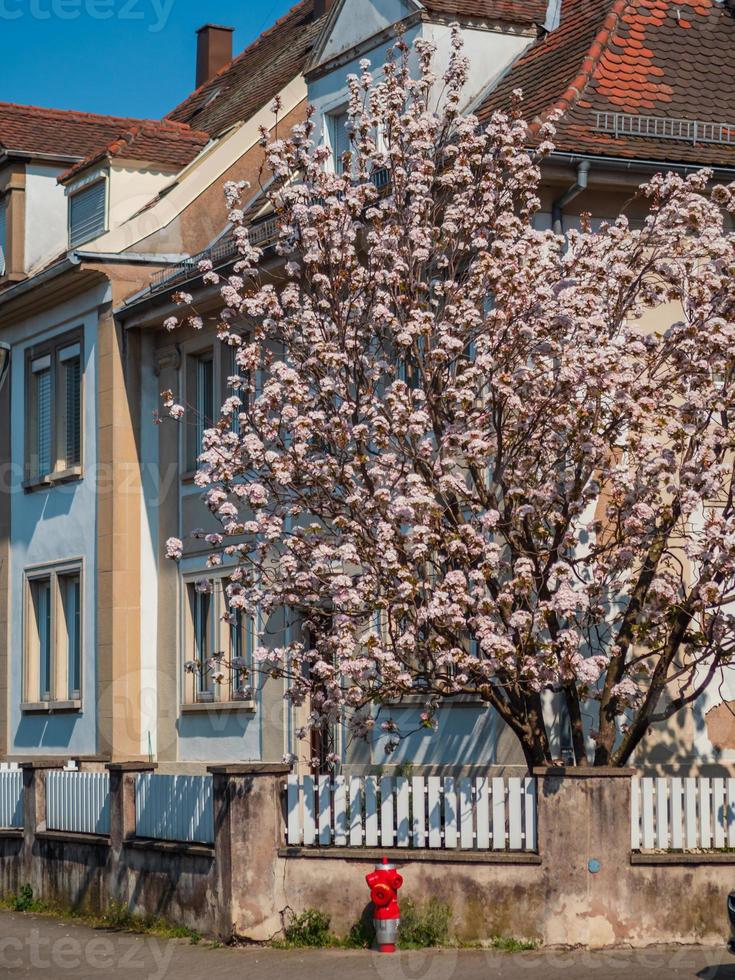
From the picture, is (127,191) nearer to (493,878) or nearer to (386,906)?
(386,906)

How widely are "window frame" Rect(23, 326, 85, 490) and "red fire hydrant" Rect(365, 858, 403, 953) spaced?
12262mm

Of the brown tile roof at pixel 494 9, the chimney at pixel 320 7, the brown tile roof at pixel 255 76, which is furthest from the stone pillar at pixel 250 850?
the chimney at pixel 320 7

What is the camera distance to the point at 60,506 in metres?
26.0

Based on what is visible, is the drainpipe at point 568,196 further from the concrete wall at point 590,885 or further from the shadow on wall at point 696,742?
the concrete wall at point 590,885

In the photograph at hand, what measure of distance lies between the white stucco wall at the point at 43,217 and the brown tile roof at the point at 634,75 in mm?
9726

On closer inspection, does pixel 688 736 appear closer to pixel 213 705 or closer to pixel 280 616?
pixel 280 616

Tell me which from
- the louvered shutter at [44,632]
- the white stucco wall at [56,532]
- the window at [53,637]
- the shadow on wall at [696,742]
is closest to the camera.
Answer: the shadow on wall at [696,742]

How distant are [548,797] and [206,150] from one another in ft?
48.9

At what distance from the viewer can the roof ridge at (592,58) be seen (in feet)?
62.5

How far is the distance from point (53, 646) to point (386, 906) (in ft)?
42.5

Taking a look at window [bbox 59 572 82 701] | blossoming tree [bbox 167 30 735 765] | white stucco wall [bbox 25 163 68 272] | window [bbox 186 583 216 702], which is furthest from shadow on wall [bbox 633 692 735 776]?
white stucco wall [bbox 25 163 68 272]

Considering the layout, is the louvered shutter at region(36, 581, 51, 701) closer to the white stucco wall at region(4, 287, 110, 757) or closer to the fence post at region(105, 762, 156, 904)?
the white stucco wall at region(4, 287, 110, 757)

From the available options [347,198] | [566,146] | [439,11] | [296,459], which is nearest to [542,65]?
[439,11]

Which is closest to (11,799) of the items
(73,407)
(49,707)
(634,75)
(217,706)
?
(217,706)
